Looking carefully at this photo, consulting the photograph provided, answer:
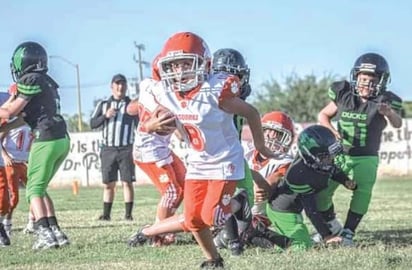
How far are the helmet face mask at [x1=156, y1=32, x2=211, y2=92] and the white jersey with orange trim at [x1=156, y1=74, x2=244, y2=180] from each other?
7 cm

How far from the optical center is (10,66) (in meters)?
8.30

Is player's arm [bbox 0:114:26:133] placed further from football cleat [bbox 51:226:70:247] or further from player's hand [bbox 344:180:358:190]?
player's hand [bbox 344:180:358:190]

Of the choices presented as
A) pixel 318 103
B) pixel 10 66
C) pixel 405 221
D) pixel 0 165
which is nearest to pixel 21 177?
pixel 0 165

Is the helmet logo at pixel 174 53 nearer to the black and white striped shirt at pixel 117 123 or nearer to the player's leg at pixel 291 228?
the player's leg at pixel 291 228

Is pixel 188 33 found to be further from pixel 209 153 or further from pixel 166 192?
pixel 166 192

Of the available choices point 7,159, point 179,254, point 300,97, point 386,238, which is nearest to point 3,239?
point 7,159

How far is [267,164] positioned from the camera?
8359mm

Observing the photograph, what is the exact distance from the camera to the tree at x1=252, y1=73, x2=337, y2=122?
55.9 m

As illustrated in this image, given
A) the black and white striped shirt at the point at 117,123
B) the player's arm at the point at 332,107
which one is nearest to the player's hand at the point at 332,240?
the player's arm at the point at 332,107

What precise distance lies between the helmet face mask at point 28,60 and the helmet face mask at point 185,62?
2.32 metres

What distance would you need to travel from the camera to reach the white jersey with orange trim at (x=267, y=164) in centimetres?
821

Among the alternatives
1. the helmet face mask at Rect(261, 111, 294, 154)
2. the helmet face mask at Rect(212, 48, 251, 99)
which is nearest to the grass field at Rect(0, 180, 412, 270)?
the helmet face mask at Rect(261, 111, 294, 154)

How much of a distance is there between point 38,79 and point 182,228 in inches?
77.1

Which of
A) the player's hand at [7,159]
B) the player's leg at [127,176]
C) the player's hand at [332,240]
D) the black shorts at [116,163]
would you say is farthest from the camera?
the black shorts at [116,163]
